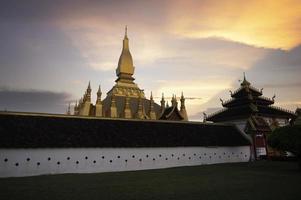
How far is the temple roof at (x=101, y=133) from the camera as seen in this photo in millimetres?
22000

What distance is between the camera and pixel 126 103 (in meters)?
43.1

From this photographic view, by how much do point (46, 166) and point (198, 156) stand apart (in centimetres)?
1573

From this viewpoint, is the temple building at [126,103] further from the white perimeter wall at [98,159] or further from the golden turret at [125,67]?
the white perimeter wall at [98,159]

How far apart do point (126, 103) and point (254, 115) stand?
743 inches

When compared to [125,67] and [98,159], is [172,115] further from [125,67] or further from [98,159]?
[125,67]

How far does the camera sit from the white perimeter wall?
820 inches

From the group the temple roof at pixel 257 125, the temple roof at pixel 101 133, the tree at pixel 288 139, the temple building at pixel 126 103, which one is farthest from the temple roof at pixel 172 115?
the tree at pixel 288 139

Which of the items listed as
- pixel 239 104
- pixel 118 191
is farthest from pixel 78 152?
pixel 239 104

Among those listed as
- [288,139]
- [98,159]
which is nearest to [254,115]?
[288,139]

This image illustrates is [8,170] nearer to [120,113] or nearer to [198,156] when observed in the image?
[198,156]

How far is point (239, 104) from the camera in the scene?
126 feet

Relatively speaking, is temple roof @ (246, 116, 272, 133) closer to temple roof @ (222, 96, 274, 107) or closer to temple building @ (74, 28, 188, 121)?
temple roof @ (222, 96, 274, 107)

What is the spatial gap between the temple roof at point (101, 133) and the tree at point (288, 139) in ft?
27.4

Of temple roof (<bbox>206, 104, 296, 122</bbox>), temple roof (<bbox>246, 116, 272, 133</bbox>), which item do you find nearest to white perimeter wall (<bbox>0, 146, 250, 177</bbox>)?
temple roof (<bbox>246, 116, 272, 133</bbox>)
